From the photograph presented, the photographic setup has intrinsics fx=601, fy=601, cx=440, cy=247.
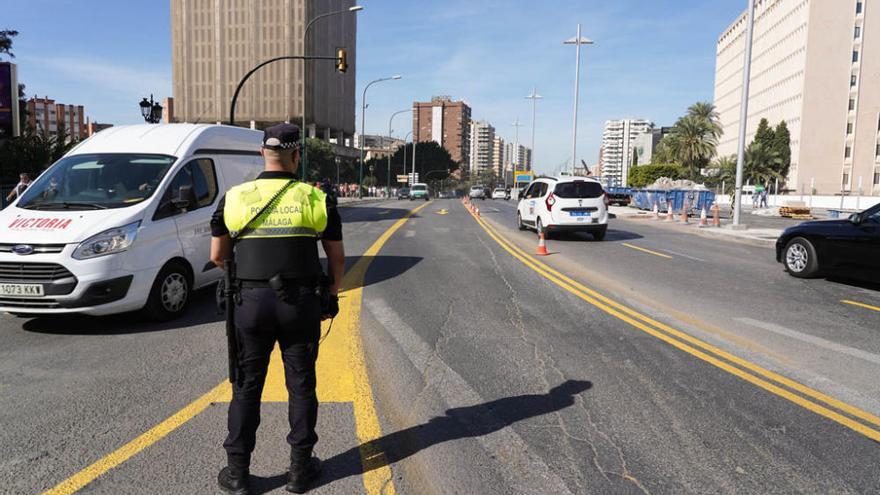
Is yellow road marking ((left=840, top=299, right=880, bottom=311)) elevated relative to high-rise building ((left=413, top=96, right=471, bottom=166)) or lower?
Result: lower

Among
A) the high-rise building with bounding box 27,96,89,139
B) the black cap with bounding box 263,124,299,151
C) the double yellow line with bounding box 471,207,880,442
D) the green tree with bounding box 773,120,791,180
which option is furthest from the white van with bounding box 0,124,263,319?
the high-rise building with bounding box 27,96,89,139

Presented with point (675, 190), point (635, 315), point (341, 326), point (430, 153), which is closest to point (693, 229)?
point (675, 190)

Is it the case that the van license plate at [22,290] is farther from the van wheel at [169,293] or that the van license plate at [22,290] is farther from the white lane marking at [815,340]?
the white lane marking at [815,340]

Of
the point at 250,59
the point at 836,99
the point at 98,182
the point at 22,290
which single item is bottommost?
the point at 22,290

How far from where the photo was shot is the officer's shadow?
322cm

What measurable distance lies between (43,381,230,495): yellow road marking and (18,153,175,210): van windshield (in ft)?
9.90

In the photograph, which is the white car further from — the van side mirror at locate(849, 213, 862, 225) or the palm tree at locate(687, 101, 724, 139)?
the palm tree at locate(687, 101, 724, 139)

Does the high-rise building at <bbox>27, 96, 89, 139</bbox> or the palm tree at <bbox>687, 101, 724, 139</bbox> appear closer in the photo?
the palm tree at <bbox>687, 101, 724, 139</bbox>

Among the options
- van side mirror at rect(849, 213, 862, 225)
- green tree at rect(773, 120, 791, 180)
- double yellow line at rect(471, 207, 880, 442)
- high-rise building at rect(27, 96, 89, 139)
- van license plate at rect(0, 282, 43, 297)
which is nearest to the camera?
double yellow line at rect(471, 207, 880, 442)

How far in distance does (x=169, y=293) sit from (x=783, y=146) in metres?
89.1

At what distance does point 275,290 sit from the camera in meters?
2.92

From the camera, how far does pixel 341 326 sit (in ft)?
21.1

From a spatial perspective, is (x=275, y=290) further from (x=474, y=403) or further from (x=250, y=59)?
Answer: (x=250, y=59)

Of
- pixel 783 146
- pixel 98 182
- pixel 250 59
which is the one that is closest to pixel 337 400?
pixel 98 182
